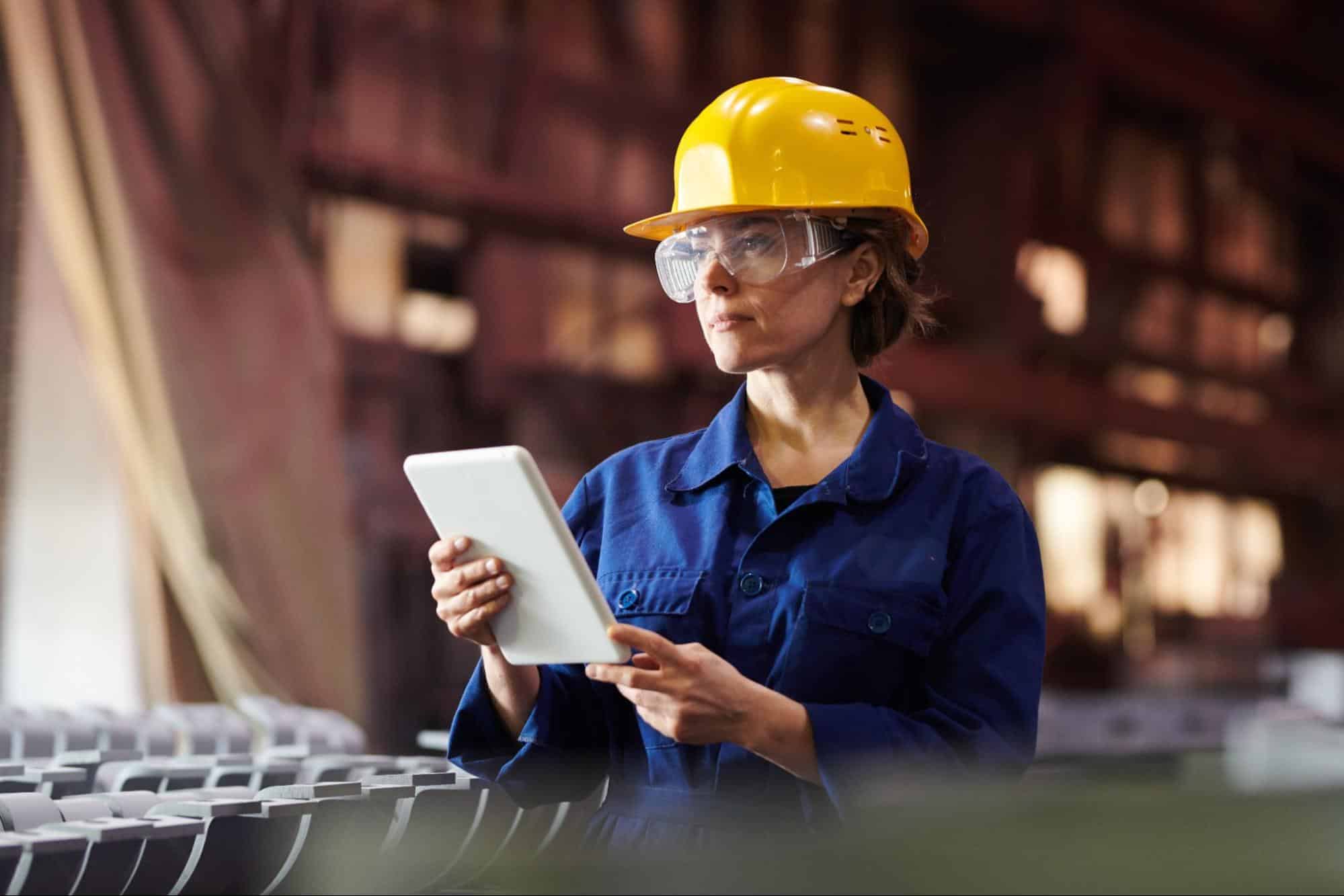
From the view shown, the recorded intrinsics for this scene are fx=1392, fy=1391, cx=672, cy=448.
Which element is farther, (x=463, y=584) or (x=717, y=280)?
(x=717, y=280)

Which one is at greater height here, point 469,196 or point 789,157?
point 469,196

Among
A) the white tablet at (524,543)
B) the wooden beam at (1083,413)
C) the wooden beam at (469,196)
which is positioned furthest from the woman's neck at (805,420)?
the wooden beam at (1083,413)

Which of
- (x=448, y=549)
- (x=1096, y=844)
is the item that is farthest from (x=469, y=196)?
(x=1096, y=844)

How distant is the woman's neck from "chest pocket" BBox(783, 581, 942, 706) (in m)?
0.20

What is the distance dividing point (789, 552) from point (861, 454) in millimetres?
143

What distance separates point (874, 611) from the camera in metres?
1.51

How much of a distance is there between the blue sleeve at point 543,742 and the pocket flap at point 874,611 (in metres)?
0.34

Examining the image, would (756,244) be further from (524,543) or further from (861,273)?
(524,543)

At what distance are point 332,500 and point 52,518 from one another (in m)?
1.21

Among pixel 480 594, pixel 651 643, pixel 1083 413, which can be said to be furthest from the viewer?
pixel 1083 413

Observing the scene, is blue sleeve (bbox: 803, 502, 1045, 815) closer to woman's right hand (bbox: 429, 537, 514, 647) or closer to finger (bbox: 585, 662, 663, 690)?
finger (bbox: 585, 662, 663, 690)

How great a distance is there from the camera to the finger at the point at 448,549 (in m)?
1.45

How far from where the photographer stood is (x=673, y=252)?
1.70m

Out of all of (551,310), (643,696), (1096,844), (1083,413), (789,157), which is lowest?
(1083,413)
